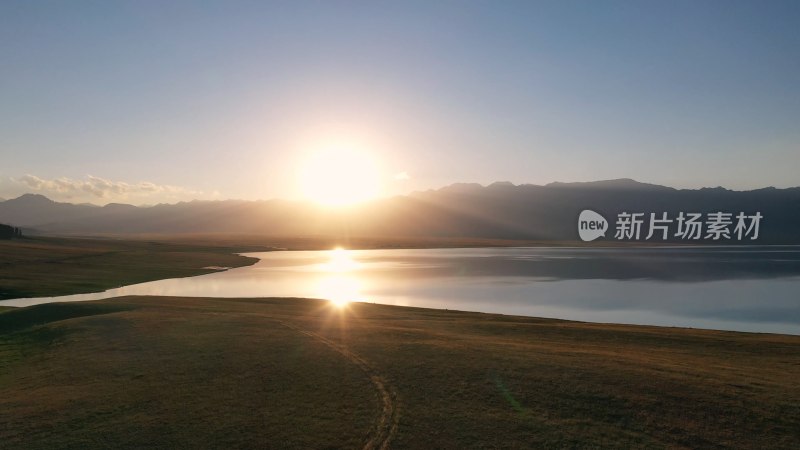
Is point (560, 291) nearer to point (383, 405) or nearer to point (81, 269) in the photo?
point (383, 405)

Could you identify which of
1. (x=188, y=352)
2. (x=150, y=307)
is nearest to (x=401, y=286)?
(x=150, y=307)

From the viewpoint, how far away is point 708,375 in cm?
2772

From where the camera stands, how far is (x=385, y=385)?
86.4ft

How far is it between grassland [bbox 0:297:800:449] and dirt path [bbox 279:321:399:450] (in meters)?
0.17

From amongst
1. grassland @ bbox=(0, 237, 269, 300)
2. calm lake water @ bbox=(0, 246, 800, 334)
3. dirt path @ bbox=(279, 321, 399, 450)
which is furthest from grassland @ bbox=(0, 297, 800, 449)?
grassland @ bbox=(0, 237, 269, 300)

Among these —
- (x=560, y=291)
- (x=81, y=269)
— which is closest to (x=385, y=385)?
(x=560, y=291)

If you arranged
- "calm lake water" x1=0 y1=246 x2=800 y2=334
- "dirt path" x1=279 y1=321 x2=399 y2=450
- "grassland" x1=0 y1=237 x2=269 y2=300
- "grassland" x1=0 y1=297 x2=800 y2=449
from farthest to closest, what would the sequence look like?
"grassland" x1=0 y1=237 x2=269 y2=300, "calm lake water" x1=0 y1=246 x2=800 y2=334, "grassland" x1=0 y1=297 x2=800 y2=449, "dirt path" x1=279 y1=321 x2=399 y2=450

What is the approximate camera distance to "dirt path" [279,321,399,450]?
20328 millimetres

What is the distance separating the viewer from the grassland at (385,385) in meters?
20.8

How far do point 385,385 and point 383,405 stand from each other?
8.57 feet

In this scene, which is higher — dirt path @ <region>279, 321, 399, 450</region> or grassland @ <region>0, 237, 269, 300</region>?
dirt path @ <region>279, 321, 399, 450</region>

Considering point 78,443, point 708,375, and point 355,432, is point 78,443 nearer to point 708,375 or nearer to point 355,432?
point 355,432

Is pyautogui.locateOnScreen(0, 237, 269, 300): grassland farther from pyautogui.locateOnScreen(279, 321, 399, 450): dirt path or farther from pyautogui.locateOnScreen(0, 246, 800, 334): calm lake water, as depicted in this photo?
pyautogui.locateOnScreen(279, 321, 399, 450): dirt path

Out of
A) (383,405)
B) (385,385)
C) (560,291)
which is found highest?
(560,291)
